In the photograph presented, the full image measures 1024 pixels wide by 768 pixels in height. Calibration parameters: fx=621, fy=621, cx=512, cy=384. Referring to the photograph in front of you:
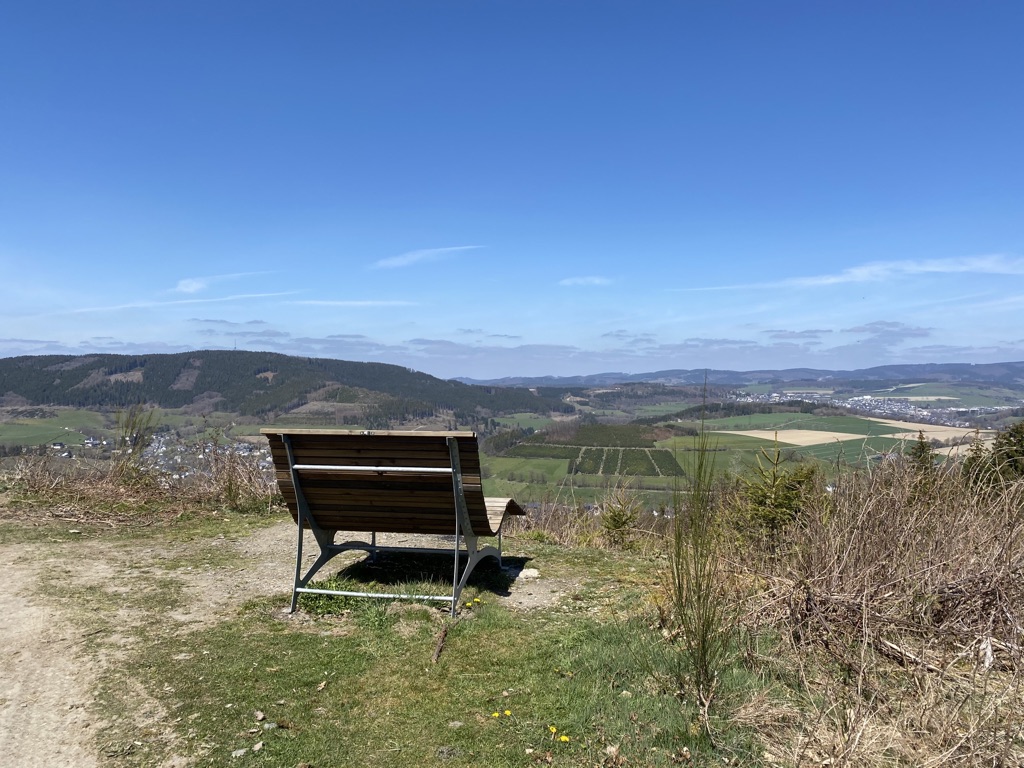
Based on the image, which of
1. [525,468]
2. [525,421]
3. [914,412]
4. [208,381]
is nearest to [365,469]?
[914,412]

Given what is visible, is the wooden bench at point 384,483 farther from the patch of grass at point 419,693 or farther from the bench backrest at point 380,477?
the patch of grass at point 419,693

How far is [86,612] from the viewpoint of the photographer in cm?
463

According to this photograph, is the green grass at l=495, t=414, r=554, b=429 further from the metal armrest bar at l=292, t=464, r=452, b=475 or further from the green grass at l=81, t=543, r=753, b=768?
the green grass at l=81, t=543, r=753, b=768

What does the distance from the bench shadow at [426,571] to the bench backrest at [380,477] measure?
63cm

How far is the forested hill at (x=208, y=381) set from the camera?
44.9 meters

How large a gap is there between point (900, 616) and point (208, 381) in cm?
5691

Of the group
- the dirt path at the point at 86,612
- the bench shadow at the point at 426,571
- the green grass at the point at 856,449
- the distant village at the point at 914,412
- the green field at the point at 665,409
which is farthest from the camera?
the green field at the point at 665,409

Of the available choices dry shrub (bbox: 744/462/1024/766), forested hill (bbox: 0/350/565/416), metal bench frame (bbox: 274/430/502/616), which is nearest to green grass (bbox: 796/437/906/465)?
dry shrub (bbox: 744/462/1024/766)

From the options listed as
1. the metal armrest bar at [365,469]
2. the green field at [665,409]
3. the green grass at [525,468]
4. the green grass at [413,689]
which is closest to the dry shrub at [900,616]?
the green grass at [413,689]

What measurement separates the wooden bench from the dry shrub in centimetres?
207

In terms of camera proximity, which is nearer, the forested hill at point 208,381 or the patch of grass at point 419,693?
the patch of grass at point 419,693

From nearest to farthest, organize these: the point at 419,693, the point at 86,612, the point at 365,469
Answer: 1. the point at 419,693
2. the point at 365,469
3. the point at 86,612

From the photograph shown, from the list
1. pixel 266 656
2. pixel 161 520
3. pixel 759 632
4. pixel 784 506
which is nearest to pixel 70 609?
pixel 266 656

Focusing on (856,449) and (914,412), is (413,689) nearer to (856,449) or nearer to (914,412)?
(856,449)
